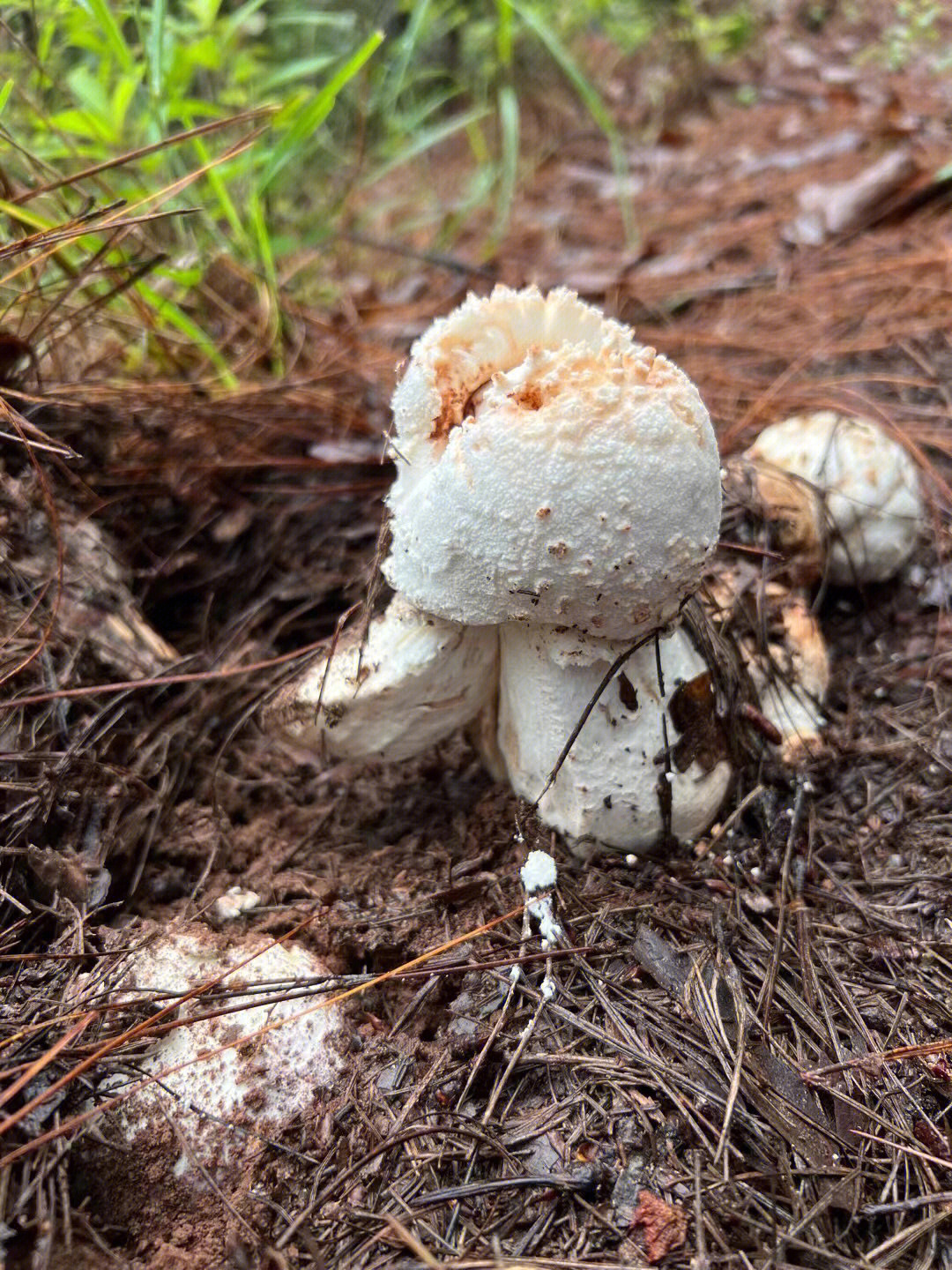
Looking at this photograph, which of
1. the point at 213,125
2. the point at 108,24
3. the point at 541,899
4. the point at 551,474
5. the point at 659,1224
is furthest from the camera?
the point at 108,24

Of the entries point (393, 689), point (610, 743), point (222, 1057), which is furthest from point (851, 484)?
point (222, 1057)

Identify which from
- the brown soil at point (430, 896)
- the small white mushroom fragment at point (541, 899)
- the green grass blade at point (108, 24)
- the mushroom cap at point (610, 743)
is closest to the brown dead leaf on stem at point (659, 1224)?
the brown soil at point (430, 896)

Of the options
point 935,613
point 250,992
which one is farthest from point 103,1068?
point 935,613

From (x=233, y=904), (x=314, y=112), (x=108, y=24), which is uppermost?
(x=108, y=24)

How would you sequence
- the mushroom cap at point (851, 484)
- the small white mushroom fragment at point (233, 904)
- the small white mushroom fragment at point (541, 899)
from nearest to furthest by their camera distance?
1. the small white mushroom fragment at point (541, 899)
2. the small white mushroom fragment at point (233, 904)
3. the mushroom cap at point (851, 484)

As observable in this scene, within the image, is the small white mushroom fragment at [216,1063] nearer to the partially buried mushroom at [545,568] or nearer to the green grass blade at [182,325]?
the partially buried mushroom at [545,568]

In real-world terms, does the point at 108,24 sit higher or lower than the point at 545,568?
higher

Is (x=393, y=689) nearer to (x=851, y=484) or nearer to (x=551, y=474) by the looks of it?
(x=551, y=474)

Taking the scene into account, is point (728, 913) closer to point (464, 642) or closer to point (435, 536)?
point (464, 642)
